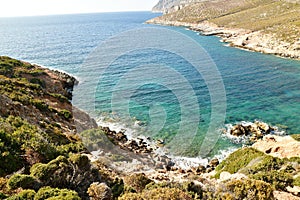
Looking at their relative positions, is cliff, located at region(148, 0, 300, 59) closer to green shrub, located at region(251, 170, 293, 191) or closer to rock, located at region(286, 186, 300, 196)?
green shrub, located at region(251, 170, 293, 191)

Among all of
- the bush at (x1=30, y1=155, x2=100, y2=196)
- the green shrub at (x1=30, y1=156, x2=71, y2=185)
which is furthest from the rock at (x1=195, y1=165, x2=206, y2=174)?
the green shrub at (x1=30, y1=156, x2=71, y2=185)

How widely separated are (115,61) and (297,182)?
5487 cm

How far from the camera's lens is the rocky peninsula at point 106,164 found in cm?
1169

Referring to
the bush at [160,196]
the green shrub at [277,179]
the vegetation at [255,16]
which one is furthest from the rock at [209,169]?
the vegetation at [255,16]

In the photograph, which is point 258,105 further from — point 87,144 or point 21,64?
point 21,64

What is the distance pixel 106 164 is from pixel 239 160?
10.7m

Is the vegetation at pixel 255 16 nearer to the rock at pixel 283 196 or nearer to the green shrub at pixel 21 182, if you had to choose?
the rock at pixel 283 196

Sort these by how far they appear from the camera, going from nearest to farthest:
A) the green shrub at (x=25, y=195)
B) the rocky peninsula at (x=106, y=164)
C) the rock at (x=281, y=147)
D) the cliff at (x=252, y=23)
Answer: the green shrub at (x=25, y=195) < the rocky peninsula at (x=106, y=164) < the rock at (x=281, y=147) < the cliff at (x=252, y=23)

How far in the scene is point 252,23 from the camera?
10738 centimetres

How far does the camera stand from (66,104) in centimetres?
3412

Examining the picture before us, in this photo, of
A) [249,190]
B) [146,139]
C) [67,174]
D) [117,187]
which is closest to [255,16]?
[146,139]

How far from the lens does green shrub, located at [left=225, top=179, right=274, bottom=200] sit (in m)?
11.2

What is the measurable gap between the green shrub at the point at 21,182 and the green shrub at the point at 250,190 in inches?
367

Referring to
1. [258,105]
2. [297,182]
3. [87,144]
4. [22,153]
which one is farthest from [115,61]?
[297,182]
